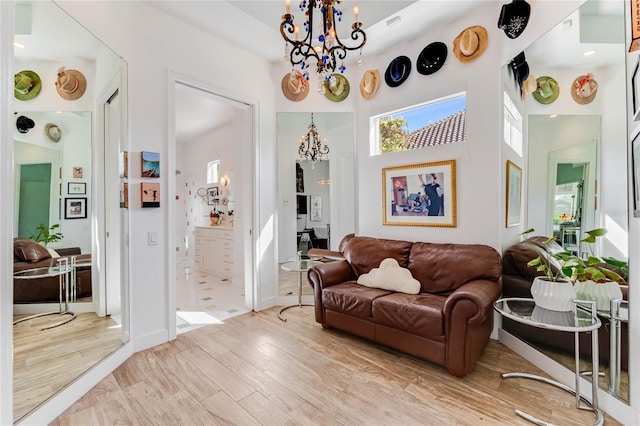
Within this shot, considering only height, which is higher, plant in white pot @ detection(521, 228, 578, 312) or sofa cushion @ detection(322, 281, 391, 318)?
plant in white pot @ detection(521, 228, 578, 312)

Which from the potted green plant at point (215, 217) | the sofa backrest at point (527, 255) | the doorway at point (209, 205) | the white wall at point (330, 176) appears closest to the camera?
the sofa backrest at point (527, 255)

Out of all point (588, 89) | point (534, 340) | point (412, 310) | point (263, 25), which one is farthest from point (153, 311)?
point (588, 89)

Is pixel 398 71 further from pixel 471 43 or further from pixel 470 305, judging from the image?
pixel 470 305

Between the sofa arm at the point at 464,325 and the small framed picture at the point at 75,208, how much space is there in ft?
9.19

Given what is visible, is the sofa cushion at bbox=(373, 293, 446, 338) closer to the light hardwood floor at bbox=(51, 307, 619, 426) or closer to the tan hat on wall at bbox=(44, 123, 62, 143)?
the light hardwood floor at bbox=(51, 307, 619, 426)

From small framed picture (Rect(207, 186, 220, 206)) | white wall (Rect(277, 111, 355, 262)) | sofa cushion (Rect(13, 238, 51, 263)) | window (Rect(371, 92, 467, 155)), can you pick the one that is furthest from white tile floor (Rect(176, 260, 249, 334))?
window (Rect(371, 92, 467, 155))

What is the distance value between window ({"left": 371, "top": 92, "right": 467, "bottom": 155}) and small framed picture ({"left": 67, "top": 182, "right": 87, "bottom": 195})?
115 inches

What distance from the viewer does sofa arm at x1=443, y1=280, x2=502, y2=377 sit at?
1.96 meters

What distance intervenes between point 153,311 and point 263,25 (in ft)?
10.1

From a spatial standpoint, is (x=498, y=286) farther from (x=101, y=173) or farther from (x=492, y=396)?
(x=101, y=173)

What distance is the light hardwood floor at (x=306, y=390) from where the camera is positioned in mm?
1689

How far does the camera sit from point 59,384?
5.89ft

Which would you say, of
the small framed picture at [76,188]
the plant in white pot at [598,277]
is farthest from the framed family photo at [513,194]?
the small framed picture at [76,188]

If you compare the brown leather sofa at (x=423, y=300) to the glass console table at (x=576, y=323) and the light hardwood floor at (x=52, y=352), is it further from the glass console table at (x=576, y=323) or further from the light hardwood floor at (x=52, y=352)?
the light hardwood floor at (x=52, y=352)
